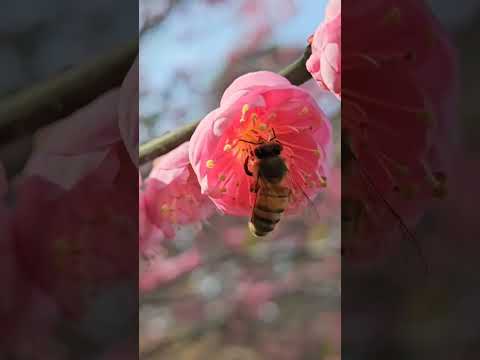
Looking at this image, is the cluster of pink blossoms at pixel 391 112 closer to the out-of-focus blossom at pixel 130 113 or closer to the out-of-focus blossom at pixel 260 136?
the out-of-focus blossom at pixel 260 136

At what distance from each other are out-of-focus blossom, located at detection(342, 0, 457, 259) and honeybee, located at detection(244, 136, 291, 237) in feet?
0.57

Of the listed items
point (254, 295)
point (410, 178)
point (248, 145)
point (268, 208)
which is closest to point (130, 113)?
point (248, 145)

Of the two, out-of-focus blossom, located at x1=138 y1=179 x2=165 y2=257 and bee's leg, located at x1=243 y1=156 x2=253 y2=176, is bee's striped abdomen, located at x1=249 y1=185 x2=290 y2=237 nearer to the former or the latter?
bee's leg, located at x1=243 y1=156 x2=253 y2=176

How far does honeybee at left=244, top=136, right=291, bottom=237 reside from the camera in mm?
1663

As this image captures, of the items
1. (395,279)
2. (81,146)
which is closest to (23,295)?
(81,146)

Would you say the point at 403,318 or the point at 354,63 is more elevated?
the point at 354,63

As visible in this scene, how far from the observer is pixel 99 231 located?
1.65 meters

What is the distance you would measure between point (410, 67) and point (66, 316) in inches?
37.0

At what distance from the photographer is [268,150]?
1.66m

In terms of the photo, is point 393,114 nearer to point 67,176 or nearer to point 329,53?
point 329,53

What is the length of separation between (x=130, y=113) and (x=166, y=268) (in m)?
0.41

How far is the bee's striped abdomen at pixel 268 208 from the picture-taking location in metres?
1.67

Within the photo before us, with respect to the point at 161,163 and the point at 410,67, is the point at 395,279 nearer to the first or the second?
the point at 410,67

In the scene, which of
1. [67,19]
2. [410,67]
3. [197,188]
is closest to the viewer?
[410,67]
